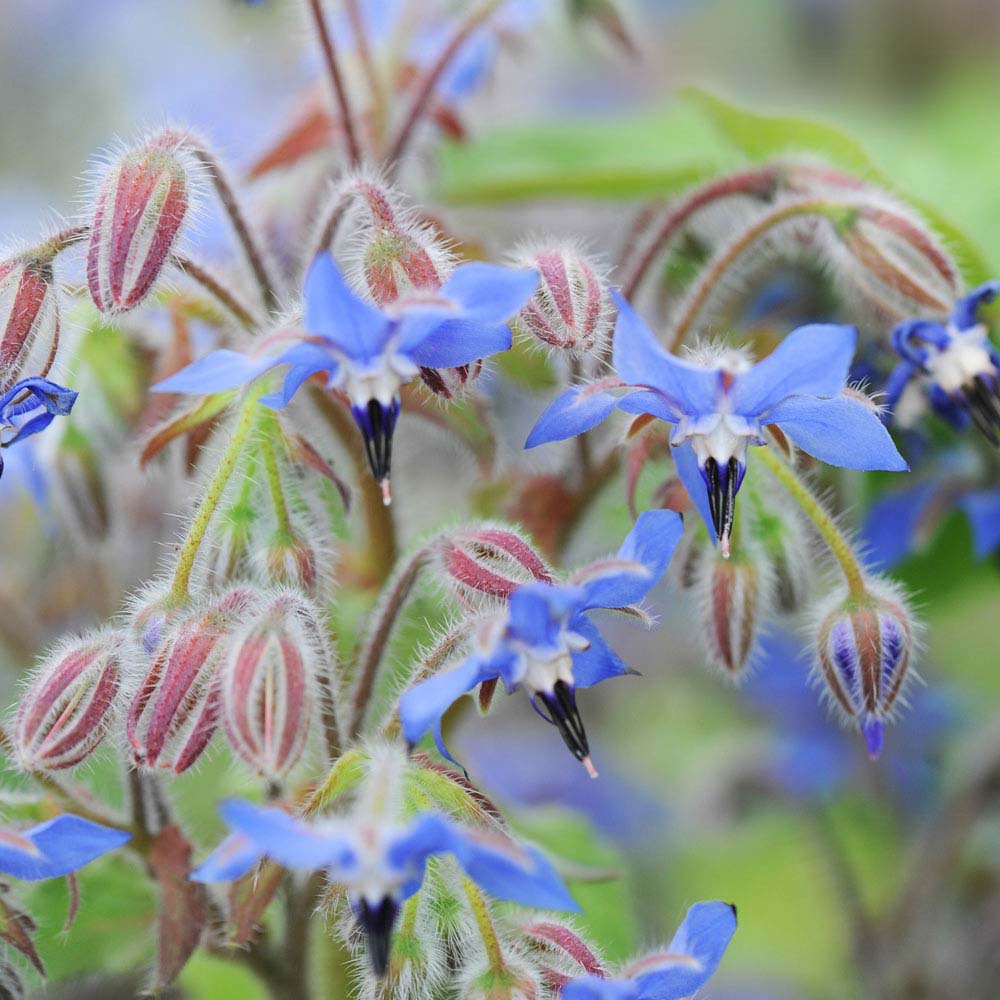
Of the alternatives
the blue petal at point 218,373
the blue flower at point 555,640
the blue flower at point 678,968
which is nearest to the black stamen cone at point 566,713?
the blue flower at point 555,640

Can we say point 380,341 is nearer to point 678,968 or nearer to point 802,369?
point 802,369

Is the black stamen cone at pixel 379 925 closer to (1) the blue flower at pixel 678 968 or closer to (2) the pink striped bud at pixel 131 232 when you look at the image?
(1) the blue flower at pixel 678 968

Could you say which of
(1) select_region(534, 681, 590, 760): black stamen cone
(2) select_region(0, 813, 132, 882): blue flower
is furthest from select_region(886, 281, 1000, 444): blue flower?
(2) select_region(0, 813, 132, 882): blue flower

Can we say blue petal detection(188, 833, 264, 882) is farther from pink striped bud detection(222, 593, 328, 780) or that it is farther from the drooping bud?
the drooping bud

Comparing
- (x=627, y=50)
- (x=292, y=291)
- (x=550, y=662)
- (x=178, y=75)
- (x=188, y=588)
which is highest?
(x=178, y=75)

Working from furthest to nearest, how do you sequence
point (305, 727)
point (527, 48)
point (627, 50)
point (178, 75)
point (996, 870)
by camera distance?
point (178, 75) < point (996, 870) < point (527, 48) < point (627, 50) < point (305, 727)

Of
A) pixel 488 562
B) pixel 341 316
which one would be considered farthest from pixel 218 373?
pixel 488 562

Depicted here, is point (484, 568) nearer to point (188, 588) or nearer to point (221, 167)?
point (188, 588)

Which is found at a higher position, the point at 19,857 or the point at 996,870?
the point at 19,857

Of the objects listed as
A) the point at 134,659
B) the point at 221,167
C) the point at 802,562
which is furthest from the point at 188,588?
the point at 802,562
